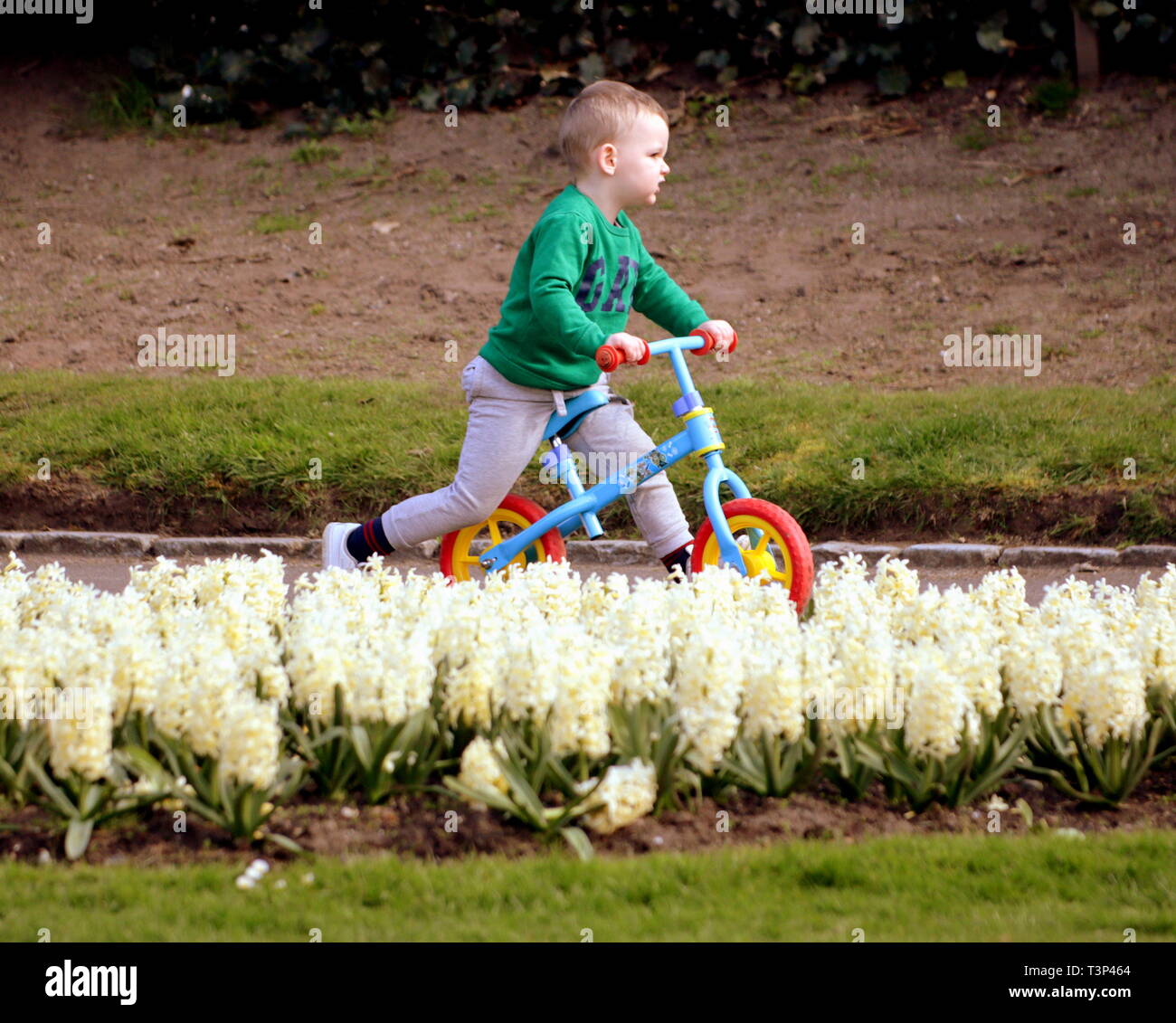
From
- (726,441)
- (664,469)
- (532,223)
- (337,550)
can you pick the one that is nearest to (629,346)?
(664,469)

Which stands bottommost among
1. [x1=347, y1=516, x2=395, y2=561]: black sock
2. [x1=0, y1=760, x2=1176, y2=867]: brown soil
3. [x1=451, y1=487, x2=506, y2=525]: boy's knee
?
[x1=0, y1=760, x2=1176, y2=867]: brown soil

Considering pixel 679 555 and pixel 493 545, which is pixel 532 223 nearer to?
pixel 493 545

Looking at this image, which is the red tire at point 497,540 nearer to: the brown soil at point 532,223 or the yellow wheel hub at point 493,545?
the yellow wheel hub at point 493,545

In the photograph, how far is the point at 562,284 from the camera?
17.3 feet

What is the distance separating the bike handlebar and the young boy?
0.14 feet

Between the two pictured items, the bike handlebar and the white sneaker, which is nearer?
the bike handlebar

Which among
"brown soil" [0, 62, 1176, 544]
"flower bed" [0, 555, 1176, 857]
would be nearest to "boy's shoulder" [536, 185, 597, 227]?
"flower bed" [0, 555, 1176, 857]

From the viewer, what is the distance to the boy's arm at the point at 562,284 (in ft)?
17.0

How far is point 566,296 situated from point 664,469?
0.71 m

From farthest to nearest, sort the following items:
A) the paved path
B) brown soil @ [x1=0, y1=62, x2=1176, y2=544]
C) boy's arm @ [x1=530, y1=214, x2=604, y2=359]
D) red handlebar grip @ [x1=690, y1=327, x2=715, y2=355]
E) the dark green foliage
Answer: the dark green foliage, brown soil @ [x1=0, y1=62, x2=1176, y2=544], the paved path, red handlebar grip @ [x1=690, y1=327, x2=715, y2=355], boy's arm @ [x1=530, y1=214, x2=604, y2=359]

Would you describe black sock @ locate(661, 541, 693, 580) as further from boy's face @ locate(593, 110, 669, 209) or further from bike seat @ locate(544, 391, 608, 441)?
boy's face @ locate(593, 110, 669, 209)

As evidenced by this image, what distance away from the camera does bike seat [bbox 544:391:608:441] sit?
18.3 feet

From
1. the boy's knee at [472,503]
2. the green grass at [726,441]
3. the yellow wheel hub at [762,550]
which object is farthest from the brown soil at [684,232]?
the yellow wheel hub at [762,550]

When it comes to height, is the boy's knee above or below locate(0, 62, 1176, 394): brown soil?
below
